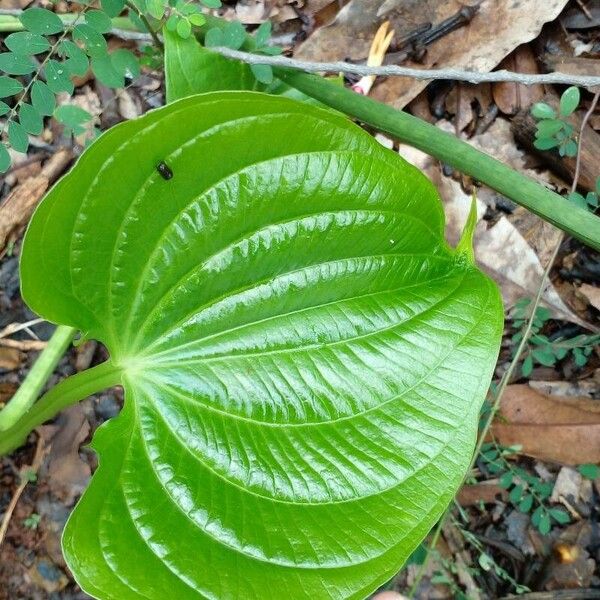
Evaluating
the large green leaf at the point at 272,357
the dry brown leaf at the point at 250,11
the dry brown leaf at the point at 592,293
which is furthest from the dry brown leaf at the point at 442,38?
the large green leaf at the point at 272,357

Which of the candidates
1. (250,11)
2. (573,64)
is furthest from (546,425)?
(250,11)


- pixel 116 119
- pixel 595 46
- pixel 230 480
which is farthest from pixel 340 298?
pixel 595 46

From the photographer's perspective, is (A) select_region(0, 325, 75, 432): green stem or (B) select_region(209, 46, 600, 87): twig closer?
(B) select_region(209, 46, 600, 87): twig

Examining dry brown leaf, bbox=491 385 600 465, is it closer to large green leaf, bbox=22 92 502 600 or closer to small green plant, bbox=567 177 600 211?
small green plant, bbox=567 177 600 211

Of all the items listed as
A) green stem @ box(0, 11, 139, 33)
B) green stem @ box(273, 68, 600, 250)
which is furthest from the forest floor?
green stem @ box(273, 68, 600, 250)

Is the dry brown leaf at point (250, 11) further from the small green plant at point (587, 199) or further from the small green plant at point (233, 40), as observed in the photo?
the small green plant at point (587, 199)

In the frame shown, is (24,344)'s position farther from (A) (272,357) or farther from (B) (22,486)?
(A) (272,357)
